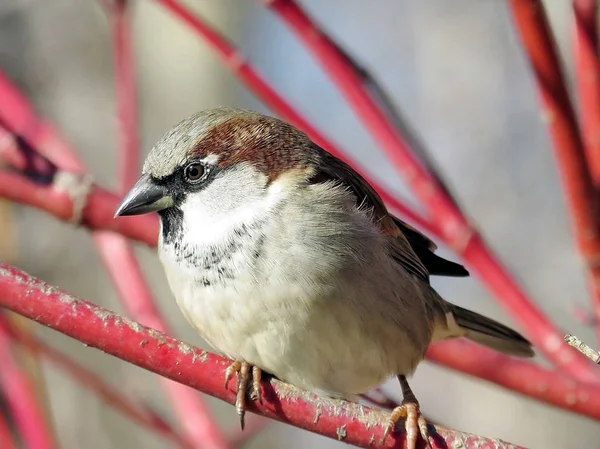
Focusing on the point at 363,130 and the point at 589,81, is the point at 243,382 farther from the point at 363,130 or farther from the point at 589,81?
the point at 363,130

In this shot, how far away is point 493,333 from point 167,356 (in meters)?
1.41

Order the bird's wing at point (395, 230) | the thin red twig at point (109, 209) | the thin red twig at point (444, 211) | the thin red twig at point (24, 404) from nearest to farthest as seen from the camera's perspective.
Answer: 1. the thin red twig at point (444, 211)
2. the thin red twig at point (24, 404)
3. the thin red twig at point (109, 209)
4. the bird's wing at point (395, 230)

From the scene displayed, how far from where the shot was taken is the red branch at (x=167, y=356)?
1274 mm

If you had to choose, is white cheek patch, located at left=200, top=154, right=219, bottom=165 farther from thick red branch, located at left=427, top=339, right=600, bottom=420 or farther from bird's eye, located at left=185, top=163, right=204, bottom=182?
thick red branch, located at left=427, top=339, right=600, bottom=420

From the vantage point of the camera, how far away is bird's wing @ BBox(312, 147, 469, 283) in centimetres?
216

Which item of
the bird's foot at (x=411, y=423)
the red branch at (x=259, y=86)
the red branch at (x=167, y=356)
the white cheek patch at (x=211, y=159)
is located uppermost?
the red branch at (x=259, y=86)

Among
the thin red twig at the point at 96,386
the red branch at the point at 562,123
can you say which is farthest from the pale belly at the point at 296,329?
the red branch at the point at 562,123

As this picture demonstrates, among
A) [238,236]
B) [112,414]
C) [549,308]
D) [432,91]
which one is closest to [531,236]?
[549,308]

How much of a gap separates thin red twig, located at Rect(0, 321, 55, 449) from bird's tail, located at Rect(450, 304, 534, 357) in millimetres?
1177

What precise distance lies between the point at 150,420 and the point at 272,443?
16.5 ft

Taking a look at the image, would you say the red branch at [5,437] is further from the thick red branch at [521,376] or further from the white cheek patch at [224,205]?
the thick red branch at [521,376]

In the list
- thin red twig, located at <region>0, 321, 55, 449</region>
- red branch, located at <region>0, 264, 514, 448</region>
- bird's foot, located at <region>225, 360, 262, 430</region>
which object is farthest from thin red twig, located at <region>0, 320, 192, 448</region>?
red branch, located at <region>0, 264, 514, 448</region>

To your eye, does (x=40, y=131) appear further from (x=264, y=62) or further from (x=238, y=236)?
(x=264, y=62)

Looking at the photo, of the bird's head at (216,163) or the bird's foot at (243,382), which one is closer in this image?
the bird's foot at (243,382)
